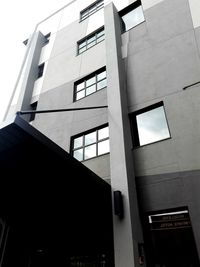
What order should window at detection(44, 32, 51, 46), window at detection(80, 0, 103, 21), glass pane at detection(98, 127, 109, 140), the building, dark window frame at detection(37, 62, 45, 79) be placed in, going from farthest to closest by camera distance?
window at detection(44, 32, 51, 46) → dark window frame at detection(37, 62, 45, 79) → window at detection(80, 0, 103, 21) → glass pane at detection(98, 127, 109, 140) → the building

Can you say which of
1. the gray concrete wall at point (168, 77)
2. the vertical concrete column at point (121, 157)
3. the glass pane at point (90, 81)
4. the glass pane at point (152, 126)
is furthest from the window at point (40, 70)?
the glass pane at point (152, 126)

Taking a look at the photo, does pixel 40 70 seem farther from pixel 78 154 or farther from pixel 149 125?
pixel 149 125

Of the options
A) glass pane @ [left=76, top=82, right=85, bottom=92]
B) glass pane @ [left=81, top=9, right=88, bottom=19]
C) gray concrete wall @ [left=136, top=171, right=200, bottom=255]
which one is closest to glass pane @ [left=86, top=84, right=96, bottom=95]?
glass pane @ [left=76, top=82, right=85, bottom=92]

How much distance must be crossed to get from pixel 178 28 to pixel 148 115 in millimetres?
3526

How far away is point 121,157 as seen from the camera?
6.07 meters

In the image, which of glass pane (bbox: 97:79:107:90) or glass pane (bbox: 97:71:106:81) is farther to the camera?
glass pane (bbox: 97:71:106:81)

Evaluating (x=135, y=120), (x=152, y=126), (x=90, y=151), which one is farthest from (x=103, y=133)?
(x=152, y=126)

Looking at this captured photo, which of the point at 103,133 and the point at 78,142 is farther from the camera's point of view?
the point at 78,142

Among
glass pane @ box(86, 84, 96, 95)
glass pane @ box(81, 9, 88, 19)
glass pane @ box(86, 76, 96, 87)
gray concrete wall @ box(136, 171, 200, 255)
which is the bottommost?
gray concrete wall @ box(136, 171, 200, 255)

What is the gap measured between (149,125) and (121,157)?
1640 mm

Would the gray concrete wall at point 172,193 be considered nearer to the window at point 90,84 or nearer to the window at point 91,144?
the window at point 91,144

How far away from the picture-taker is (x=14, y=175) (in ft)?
15.6

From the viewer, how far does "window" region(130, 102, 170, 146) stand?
6570 mm

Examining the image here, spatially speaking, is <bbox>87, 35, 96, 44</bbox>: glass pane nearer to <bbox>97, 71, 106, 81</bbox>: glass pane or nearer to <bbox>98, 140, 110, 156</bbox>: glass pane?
<bbox>97, 71, 106, 81</bbox>: glass pane
